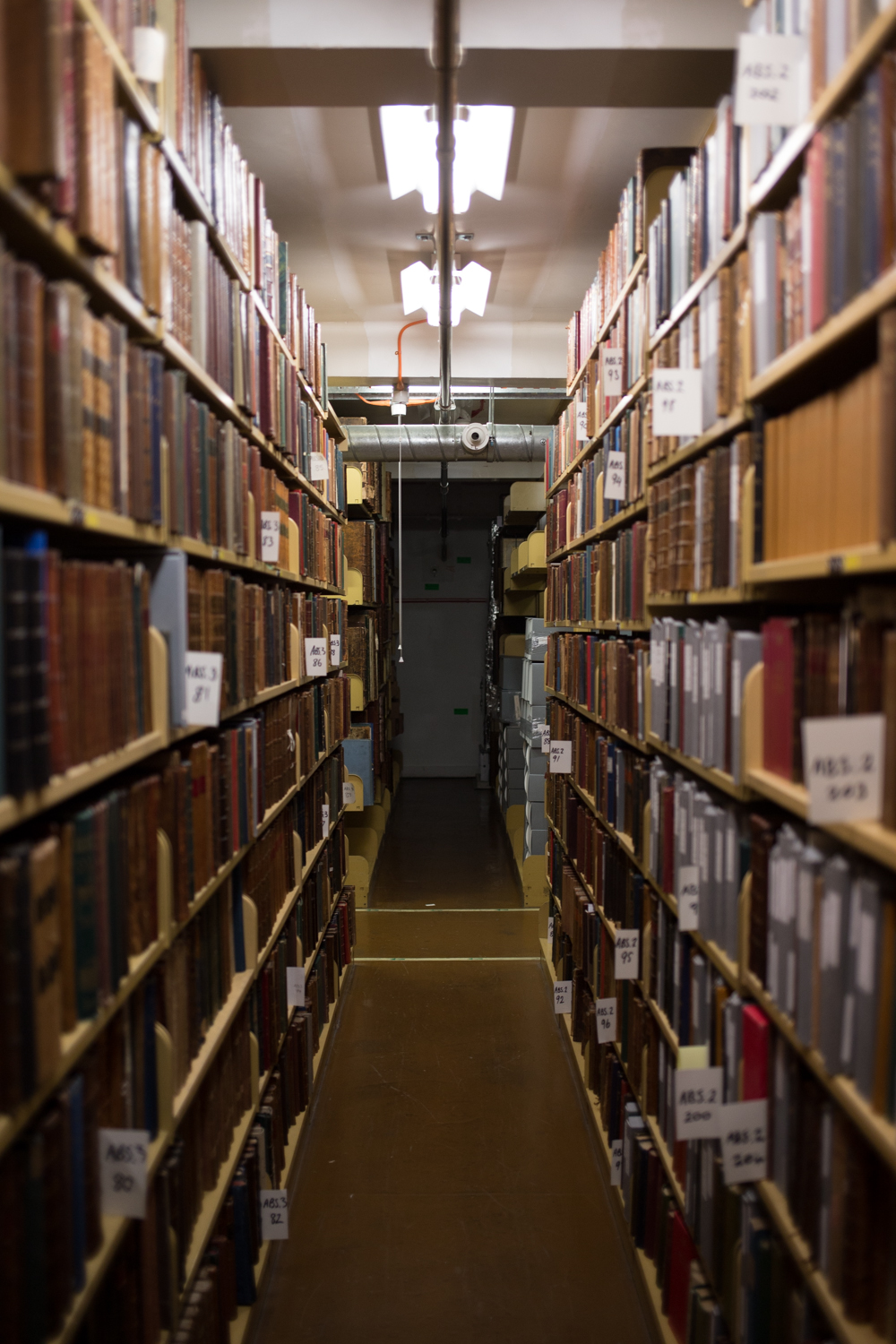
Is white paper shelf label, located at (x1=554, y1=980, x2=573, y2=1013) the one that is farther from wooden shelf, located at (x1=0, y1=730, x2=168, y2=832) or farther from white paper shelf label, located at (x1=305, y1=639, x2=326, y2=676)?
wooden shelf, located at (x1=0, y1=730, x2=168, y2=832)

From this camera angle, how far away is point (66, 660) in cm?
119

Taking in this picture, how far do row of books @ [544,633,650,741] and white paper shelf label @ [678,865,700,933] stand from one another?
0.57m

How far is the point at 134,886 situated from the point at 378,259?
3.43m

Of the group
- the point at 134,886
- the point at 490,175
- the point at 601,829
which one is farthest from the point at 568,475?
the point at 134,886

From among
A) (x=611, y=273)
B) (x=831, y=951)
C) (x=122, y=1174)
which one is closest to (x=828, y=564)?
(x=831, y=951)

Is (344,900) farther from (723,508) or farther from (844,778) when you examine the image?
(844,778)

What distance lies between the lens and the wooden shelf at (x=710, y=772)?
155 cm

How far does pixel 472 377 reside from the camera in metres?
4.91

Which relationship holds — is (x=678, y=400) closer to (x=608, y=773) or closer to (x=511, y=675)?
(x=608, y=773)

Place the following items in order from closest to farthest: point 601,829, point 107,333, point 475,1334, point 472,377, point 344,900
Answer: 1. point 107,333
2. point 475,1334
3. point 601,829
4. point 344,900
5. point 472,377

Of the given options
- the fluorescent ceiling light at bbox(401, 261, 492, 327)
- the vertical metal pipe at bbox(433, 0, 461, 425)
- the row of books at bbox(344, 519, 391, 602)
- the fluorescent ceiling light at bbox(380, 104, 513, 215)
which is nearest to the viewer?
Answer: the vertical metal pipe at bbox(433, 0, 461, 425)

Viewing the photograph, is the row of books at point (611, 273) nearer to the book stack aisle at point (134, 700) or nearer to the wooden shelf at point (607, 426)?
the wooden shelf at point (607, 426)

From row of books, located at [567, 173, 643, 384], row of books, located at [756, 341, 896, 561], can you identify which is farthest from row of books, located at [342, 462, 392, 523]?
row of books, located at [756, 341, 896, 561]

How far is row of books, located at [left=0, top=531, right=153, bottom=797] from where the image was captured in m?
1.00
